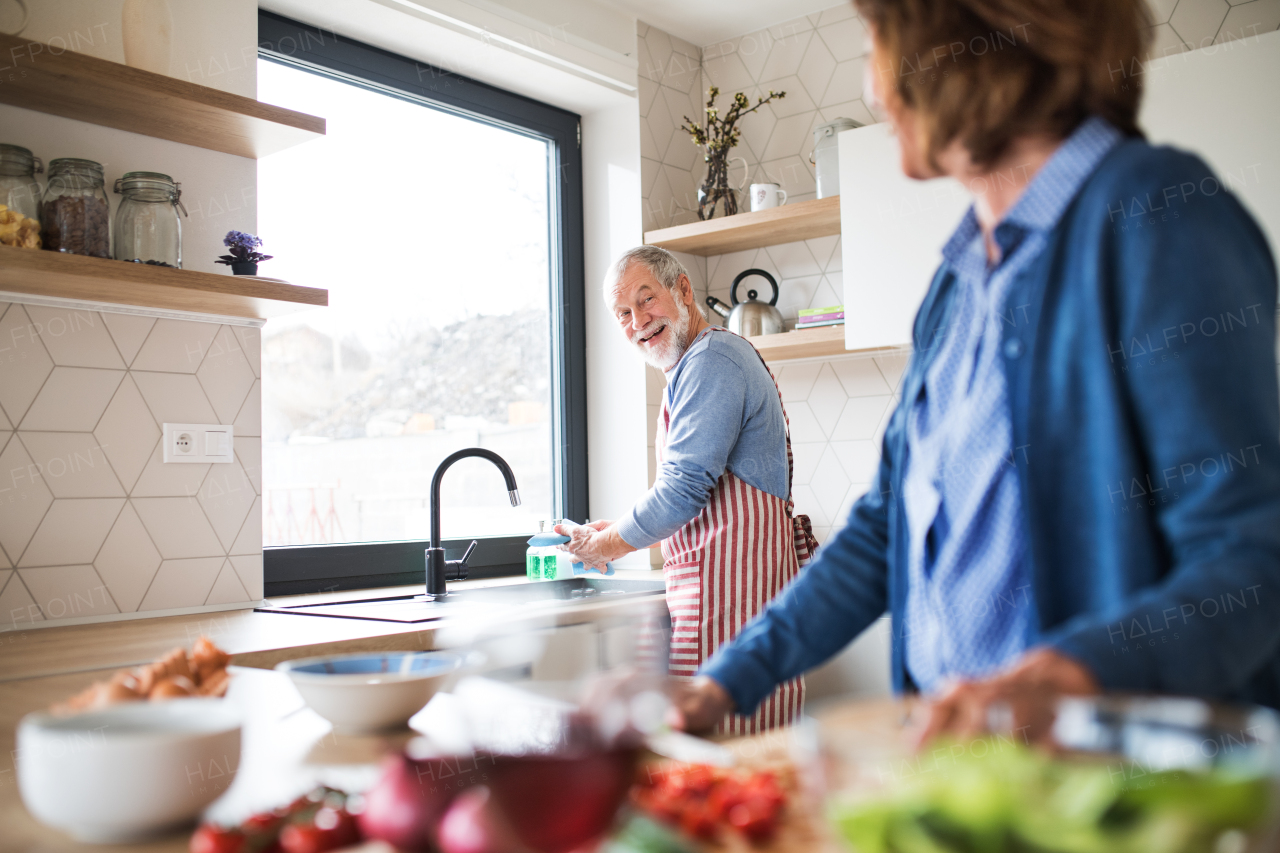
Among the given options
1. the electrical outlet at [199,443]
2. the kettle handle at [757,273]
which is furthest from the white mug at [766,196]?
the electrical outlet at [199,443]

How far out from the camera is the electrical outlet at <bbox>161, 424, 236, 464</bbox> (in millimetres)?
2008

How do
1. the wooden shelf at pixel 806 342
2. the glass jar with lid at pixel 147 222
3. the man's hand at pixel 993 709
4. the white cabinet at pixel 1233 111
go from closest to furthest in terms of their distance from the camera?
1. the man's hand at pixel 993 709
2. the glass jar with lid at pixel 147 222
3. the white cabinet at pixel 1233 111
4. the wooden shelf at pixel 806 342

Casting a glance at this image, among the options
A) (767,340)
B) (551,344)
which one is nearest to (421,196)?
(551,344)

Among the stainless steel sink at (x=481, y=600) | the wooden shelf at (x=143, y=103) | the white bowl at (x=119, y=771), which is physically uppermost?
the wooden shelf at (x=143, y=103)

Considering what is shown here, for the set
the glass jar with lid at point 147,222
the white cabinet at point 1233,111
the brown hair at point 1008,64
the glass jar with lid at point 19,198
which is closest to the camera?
the brown hair at point 1008,64

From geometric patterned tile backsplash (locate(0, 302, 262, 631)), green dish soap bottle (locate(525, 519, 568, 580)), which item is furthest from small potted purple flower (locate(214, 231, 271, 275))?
green dish soap bottle (locate(525, 519, 568, 580))

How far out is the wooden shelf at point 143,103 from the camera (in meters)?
1.64

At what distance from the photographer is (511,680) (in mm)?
440

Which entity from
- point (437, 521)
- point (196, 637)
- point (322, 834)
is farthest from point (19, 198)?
point (322, 834)

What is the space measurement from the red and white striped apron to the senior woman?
3.39 ft

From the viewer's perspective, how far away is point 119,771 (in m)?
0.54

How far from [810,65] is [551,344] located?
1.24 meters

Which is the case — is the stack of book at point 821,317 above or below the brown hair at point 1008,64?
above

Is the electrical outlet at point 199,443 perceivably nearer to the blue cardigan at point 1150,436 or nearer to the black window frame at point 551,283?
the black window frame at point 551,283
